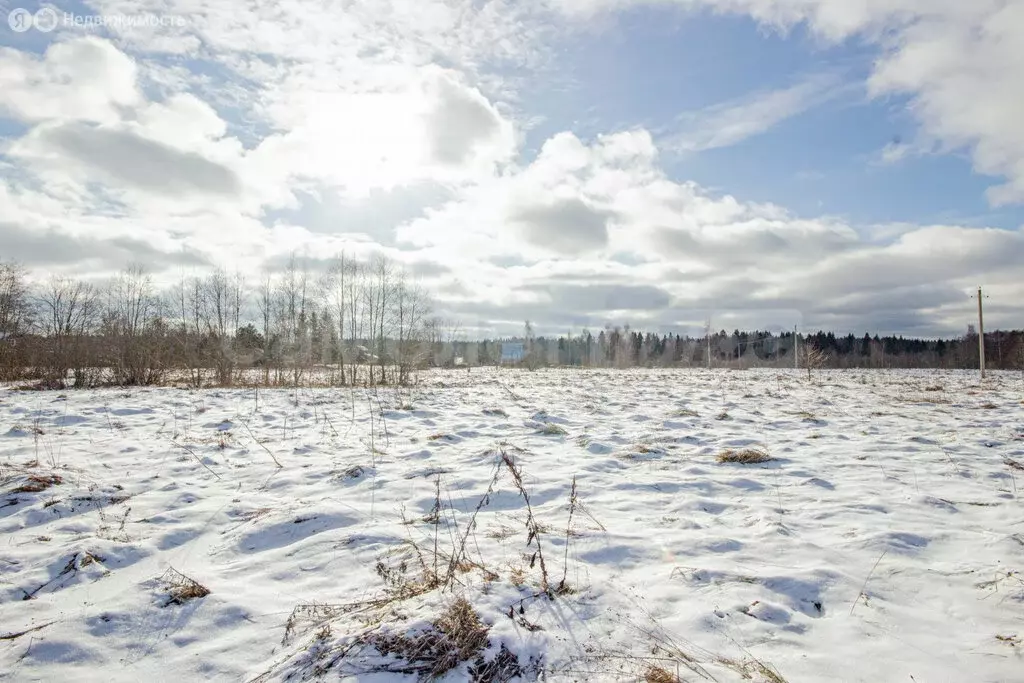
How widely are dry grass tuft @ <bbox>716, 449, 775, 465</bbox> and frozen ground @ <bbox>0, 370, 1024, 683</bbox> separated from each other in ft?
0.39

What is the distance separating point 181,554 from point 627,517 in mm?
3537

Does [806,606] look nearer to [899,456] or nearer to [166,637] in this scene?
[166,637]

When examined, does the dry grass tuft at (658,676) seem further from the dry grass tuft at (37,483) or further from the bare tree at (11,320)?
the bare tree at (11,320)

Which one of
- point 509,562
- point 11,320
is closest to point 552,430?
point 509,562

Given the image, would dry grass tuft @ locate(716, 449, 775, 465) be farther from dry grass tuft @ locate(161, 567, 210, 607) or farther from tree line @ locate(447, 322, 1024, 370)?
tree line @ locate(447, 322, 1024, 370)

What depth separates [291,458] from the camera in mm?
6684

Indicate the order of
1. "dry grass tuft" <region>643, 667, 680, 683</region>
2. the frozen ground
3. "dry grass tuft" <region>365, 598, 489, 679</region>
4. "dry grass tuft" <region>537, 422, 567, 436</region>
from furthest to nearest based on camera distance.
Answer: "dry grass tuft" <region>537, 422, 567, 436</region>, the frozen ground, "dry grass tuft" <region>365, 598, 489, 679</region>, "dry grass tuft" <region>643, 667, 680, 683</region>

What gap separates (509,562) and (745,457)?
4.20 m

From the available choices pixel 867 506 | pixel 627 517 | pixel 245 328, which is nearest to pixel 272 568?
pixel 627 517

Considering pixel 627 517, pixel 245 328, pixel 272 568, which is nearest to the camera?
pixel 272 568

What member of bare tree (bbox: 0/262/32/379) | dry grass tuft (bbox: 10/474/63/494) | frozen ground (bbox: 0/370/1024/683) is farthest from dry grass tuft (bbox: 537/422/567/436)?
bare tree (bbox: 0/262/32/379)

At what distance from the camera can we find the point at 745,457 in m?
6.41

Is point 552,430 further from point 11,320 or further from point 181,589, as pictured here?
point 11,320

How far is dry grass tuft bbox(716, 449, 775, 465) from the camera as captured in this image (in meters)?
6.39
